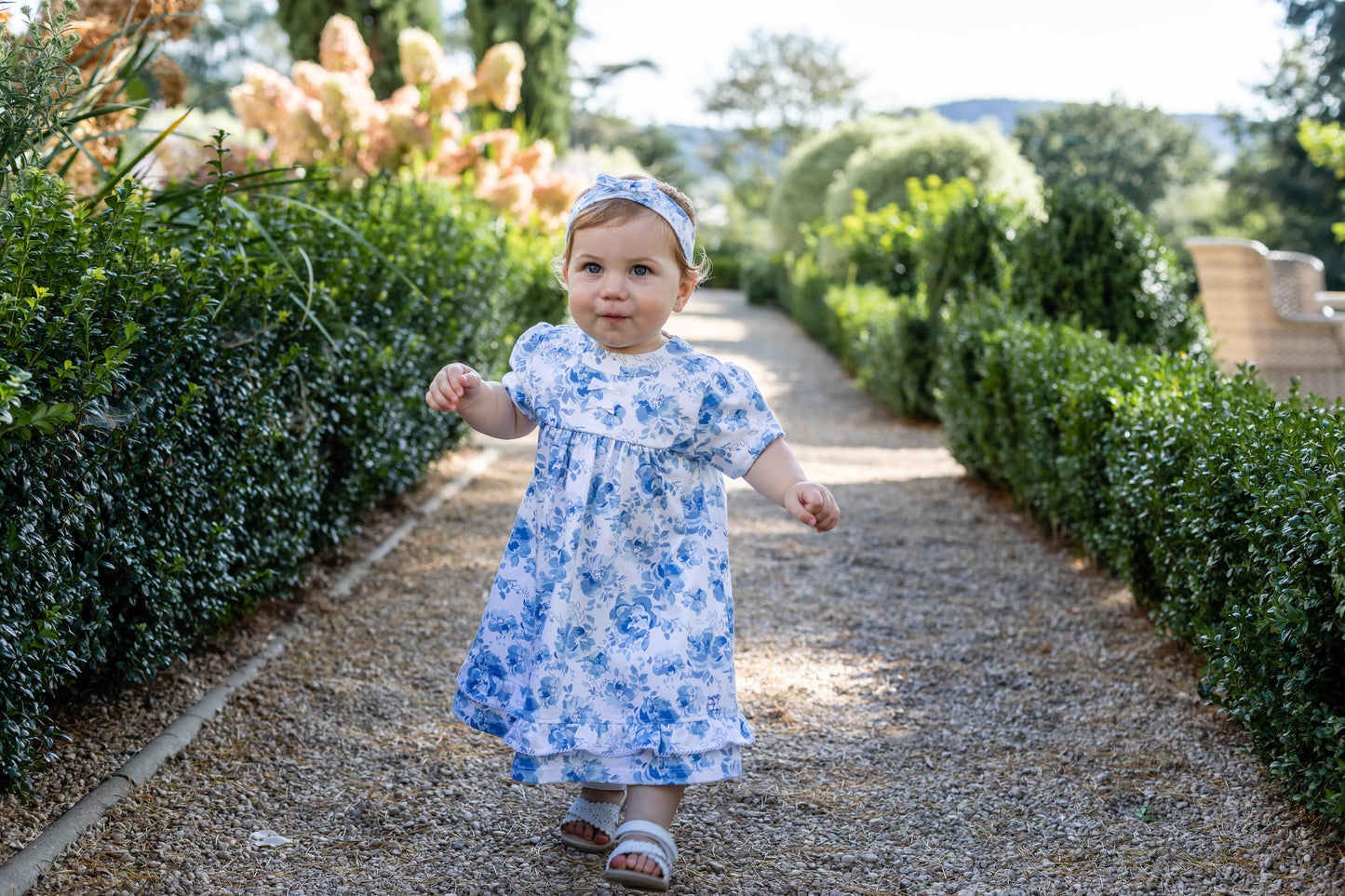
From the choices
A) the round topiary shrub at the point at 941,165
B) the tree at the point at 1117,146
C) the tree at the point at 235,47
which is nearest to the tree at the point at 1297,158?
the tree at the point at 1117,146

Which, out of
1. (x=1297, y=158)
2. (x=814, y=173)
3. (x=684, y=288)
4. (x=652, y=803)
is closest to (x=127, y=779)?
(x=652, y=803)

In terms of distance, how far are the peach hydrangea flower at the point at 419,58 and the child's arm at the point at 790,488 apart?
626cm

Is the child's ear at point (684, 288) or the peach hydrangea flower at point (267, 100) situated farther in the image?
the peach hydrangea flower at point (267, 100)

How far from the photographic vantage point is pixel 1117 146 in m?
42.7

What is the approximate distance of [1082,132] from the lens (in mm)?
43000

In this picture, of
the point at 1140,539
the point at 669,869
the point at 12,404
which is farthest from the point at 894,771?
the point at 12,404

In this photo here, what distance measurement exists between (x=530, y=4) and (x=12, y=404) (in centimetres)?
1522

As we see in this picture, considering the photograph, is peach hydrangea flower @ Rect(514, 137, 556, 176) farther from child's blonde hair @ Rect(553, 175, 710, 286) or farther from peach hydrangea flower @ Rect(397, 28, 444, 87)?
child's blonde hair @ Rect(553, 175, 710, 286)

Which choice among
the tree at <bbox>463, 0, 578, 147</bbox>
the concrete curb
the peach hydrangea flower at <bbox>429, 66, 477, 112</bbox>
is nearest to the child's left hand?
the concrete curb

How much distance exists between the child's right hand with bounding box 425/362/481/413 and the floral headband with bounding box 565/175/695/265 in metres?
0.37

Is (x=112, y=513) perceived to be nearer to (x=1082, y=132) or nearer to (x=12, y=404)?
(x=12, y=404)

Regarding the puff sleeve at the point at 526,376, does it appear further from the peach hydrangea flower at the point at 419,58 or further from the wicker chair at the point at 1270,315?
the wicker chair at the point at 1270,315

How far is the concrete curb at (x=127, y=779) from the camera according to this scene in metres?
2.15

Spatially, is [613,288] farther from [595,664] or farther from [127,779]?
[127,779]
